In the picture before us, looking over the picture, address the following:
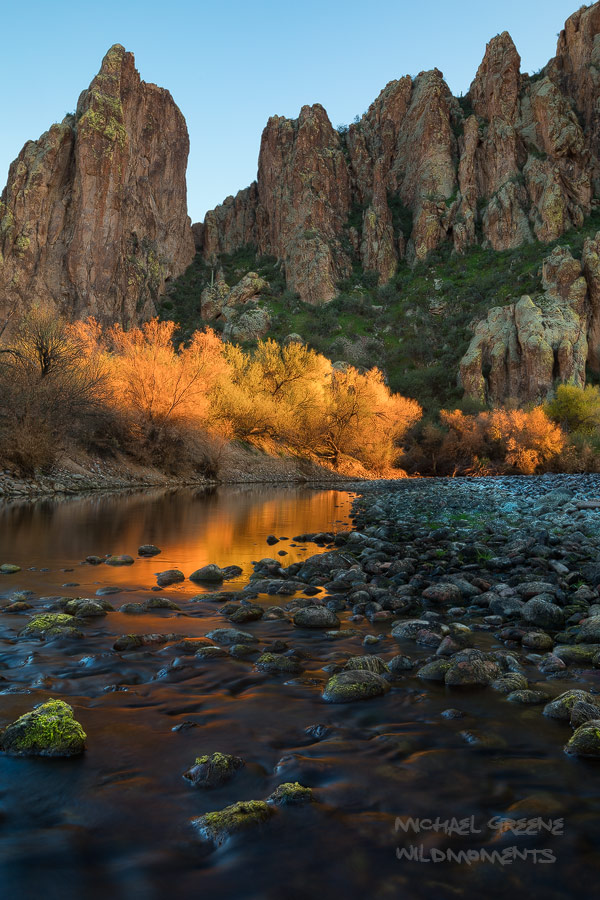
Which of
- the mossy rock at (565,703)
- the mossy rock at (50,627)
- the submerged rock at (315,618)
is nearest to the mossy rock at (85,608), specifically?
the mossy rock at (50,627)

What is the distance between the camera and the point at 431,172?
362 feet

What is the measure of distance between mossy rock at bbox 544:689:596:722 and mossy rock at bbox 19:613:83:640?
4.22 meters

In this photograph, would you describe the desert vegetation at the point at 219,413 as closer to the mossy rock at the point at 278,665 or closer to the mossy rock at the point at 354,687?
the mossy rock at the point at 278,665

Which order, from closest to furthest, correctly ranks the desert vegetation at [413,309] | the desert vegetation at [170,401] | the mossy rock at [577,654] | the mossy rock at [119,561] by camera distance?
1. the mossy rock at [577,654]
2. the mossy rock at [119,561]
3. the desert vegetation at [170,401]
4. the desert vegetation at [413,309]

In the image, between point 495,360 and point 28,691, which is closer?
point 28,691

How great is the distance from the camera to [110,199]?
92.8 m

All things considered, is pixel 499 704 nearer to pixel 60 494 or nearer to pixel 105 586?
pixel 105 586

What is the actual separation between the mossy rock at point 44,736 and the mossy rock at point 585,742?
2.99 meters

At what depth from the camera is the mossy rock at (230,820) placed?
93.4 inches

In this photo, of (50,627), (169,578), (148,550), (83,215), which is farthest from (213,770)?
(83,215)

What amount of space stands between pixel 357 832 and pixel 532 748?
1.42 metres

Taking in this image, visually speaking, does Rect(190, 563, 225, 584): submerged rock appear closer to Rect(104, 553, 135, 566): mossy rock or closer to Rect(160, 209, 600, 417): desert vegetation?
Rect(104, 553, 135, 566): mossy rock

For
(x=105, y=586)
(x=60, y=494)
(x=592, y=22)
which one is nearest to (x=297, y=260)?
(x=592, y=22)

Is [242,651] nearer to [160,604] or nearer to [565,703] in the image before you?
[160,604]
